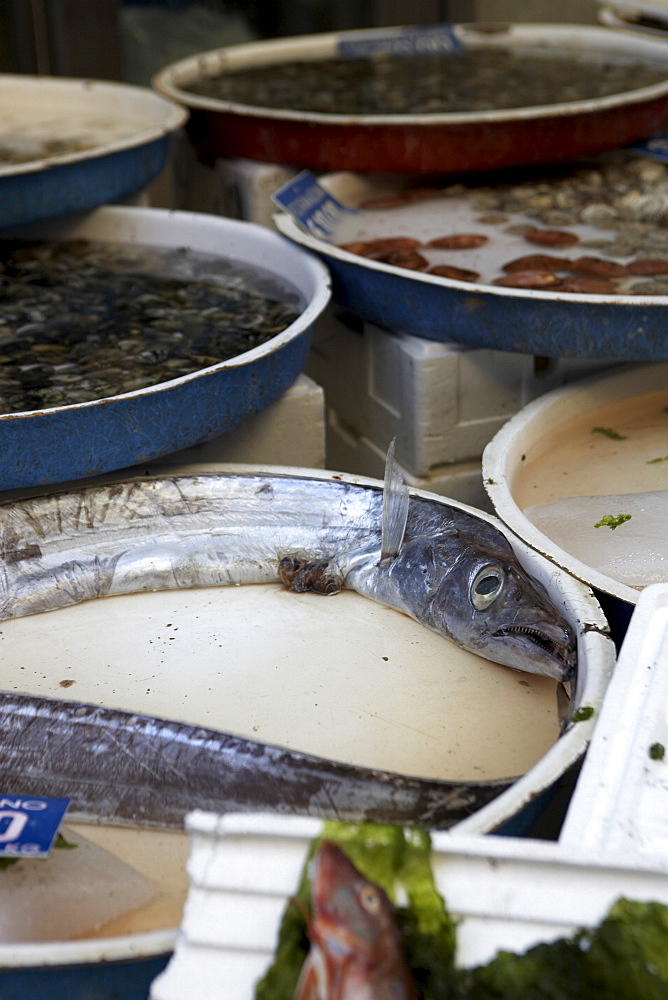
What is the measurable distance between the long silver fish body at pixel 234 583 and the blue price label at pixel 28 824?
0.53ft

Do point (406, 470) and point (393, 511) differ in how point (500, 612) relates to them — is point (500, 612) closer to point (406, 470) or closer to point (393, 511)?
point (393, 511)

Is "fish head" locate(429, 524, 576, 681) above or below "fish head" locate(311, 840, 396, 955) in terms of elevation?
below

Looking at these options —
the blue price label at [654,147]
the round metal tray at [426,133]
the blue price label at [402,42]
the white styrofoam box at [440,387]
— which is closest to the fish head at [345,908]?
the white styrofoam box at [440,387]

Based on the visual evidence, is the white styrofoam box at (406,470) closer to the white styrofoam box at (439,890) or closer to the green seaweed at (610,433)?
the green seaweed at (610,433)

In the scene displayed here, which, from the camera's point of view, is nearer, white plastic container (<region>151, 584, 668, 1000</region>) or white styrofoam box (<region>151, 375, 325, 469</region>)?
white plastic container (<region>151, 584, 668, 1000</region>)

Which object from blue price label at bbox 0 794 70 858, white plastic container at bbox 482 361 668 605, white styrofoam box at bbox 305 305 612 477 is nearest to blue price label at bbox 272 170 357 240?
white styrofoam box at bbox 305 305 612 477

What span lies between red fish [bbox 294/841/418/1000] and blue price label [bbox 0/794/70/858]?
0.41m

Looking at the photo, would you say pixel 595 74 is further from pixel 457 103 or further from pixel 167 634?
pixel 167 634

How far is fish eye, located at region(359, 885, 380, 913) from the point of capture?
0.89m

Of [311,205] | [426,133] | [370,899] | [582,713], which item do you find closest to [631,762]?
[582,713]

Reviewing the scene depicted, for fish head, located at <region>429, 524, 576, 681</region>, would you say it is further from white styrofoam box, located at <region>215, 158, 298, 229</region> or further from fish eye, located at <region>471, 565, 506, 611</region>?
white styrofoam box, located at <region>215, 158, 298, 229</region>

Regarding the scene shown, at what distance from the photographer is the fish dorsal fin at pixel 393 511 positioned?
68.6 inches

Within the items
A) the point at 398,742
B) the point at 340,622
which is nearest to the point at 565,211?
the point at 340,622

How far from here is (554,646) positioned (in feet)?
4.96
